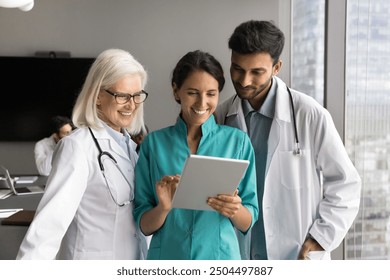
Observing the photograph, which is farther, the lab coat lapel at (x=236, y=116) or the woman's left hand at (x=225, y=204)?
the lab coat lapel at (x=236, y=116)

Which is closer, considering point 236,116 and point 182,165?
point 182,165

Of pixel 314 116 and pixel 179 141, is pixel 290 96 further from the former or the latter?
pixel 179 141

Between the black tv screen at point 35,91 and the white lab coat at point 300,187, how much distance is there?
357 cm

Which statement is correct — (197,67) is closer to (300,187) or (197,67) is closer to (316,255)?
(300,187)

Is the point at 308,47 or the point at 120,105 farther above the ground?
the point at 308,47

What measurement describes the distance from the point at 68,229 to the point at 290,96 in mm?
749

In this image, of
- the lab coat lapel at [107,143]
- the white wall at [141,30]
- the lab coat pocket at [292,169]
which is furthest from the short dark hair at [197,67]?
the white wall at [141,30]

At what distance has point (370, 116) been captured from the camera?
2094 millimetres

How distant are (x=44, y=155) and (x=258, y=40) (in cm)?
282

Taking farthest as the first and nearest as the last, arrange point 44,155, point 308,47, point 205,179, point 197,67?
point 44,155
point 308,47
point 197,67
point 205,179

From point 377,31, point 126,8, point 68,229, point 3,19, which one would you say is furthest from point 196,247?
point 3,19

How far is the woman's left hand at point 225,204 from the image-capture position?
1.07m

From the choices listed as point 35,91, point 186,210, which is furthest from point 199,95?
point 35,91

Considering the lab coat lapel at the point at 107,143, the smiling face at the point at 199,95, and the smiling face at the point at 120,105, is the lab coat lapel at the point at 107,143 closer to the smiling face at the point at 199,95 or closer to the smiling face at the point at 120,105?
the smiling face at the point at 120,105
